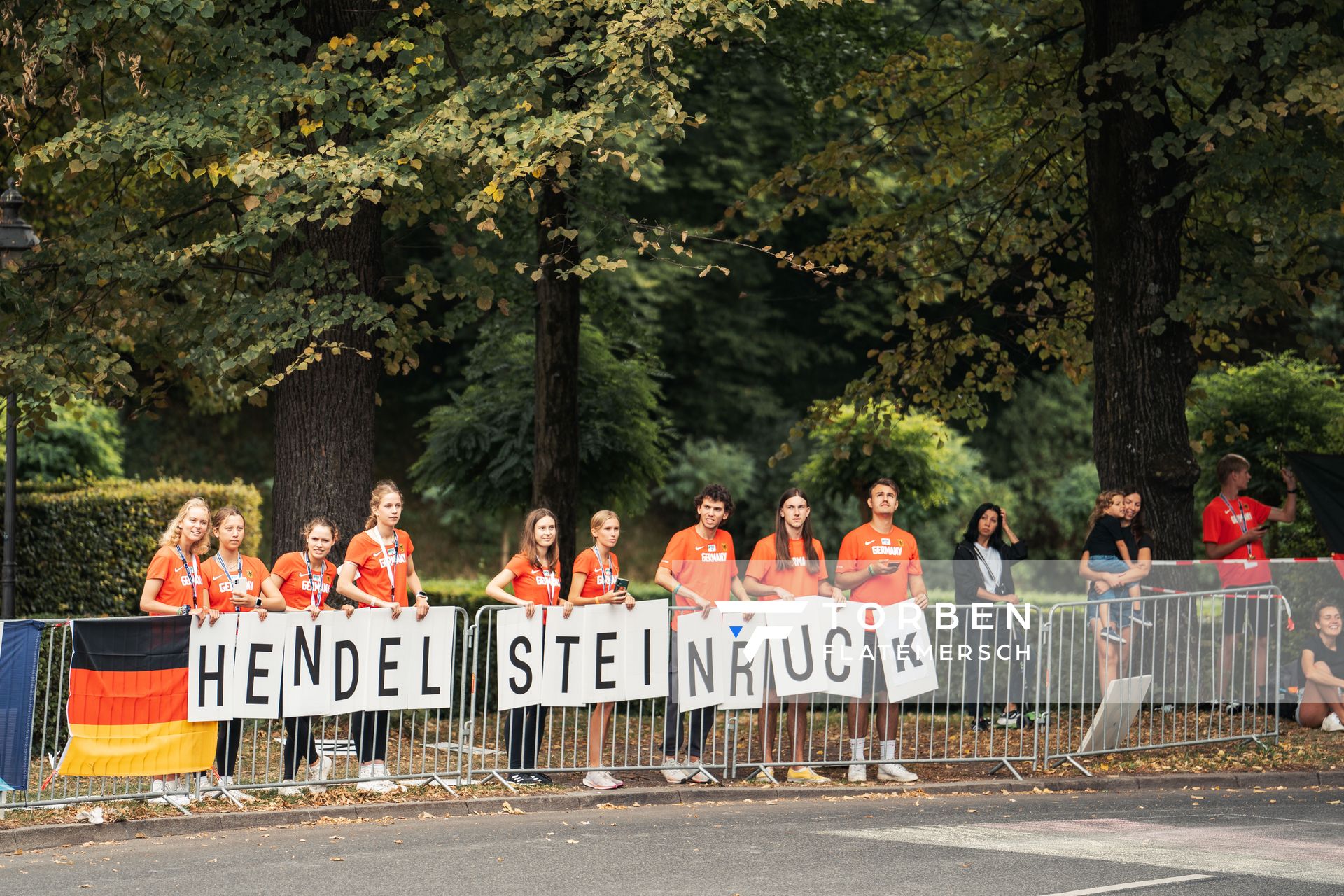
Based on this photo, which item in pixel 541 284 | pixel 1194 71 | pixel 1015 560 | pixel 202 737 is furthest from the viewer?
pixel 541 284

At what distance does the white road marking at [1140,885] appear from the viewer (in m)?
7.68

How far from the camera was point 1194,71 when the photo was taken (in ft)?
43.3

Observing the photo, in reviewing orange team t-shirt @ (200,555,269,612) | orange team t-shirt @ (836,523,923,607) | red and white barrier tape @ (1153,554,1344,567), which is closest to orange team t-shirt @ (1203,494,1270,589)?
red and white barrier tape @ (1153,554,1344,567)

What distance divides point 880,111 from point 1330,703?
8.18 metres

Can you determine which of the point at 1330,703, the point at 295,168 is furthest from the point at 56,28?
the point at 1330,703

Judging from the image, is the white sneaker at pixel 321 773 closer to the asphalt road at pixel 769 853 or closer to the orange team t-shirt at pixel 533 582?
the asphalt road at pixel 769 853

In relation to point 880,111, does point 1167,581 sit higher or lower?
lower

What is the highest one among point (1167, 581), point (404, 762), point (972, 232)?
point (972, 232)

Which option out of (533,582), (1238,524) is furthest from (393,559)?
(1238,524)

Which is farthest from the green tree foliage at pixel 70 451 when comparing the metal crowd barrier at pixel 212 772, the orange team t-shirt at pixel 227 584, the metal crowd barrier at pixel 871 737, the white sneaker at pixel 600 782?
the white sneaker at pixel 600 782

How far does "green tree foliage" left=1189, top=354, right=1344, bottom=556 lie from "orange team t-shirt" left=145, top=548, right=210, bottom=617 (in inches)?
463

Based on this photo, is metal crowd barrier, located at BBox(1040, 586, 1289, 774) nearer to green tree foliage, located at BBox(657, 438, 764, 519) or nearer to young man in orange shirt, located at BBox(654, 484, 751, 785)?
young man in orange shirt, located at BBox(654, 484, 751, 785)

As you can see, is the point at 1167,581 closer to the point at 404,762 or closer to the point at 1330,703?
the point at 1330,703

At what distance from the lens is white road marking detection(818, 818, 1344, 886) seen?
27.5ft
